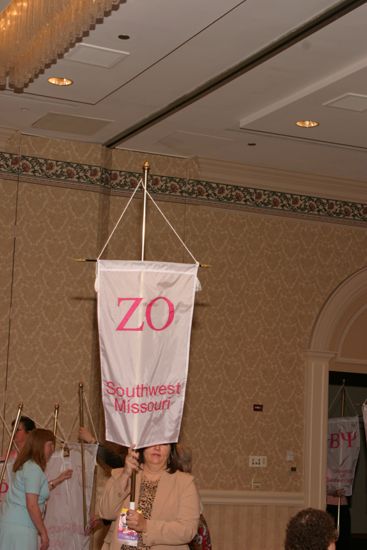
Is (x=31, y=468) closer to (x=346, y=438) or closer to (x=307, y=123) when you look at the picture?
(x=307, y=123)

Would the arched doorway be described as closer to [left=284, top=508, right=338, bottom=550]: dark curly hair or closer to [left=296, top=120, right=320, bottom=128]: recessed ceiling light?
[left=296, top=120, right=320, bottom=128]: recessed ceiling light

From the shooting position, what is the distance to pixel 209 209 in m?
9.75

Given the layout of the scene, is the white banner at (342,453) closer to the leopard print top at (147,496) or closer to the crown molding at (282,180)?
the crown molding at (282,180)

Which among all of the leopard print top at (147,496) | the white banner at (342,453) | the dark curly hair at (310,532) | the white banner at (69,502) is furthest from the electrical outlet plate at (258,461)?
the dark curly hair at (310,532)

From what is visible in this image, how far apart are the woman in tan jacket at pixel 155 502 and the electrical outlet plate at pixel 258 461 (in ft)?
13.5

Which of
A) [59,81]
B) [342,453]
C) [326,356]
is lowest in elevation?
[342,453]

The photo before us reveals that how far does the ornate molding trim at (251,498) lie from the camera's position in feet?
31.0

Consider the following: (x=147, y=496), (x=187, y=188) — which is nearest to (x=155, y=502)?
(x=147, y=496)

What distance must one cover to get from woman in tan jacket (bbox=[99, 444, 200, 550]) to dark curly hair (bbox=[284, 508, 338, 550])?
58.6 inches

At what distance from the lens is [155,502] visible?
5.42 m

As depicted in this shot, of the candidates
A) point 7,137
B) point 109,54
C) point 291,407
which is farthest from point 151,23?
point 291,407

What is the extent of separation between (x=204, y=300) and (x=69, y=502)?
8.24 ft

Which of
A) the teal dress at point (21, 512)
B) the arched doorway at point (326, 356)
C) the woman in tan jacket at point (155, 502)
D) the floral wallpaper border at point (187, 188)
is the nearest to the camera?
the woman in tan jacket at point (155, 502)

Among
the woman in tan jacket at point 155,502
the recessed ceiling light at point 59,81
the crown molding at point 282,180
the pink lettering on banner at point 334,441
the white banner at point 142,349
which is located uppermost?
the recessed ceiling light at point 59,81
